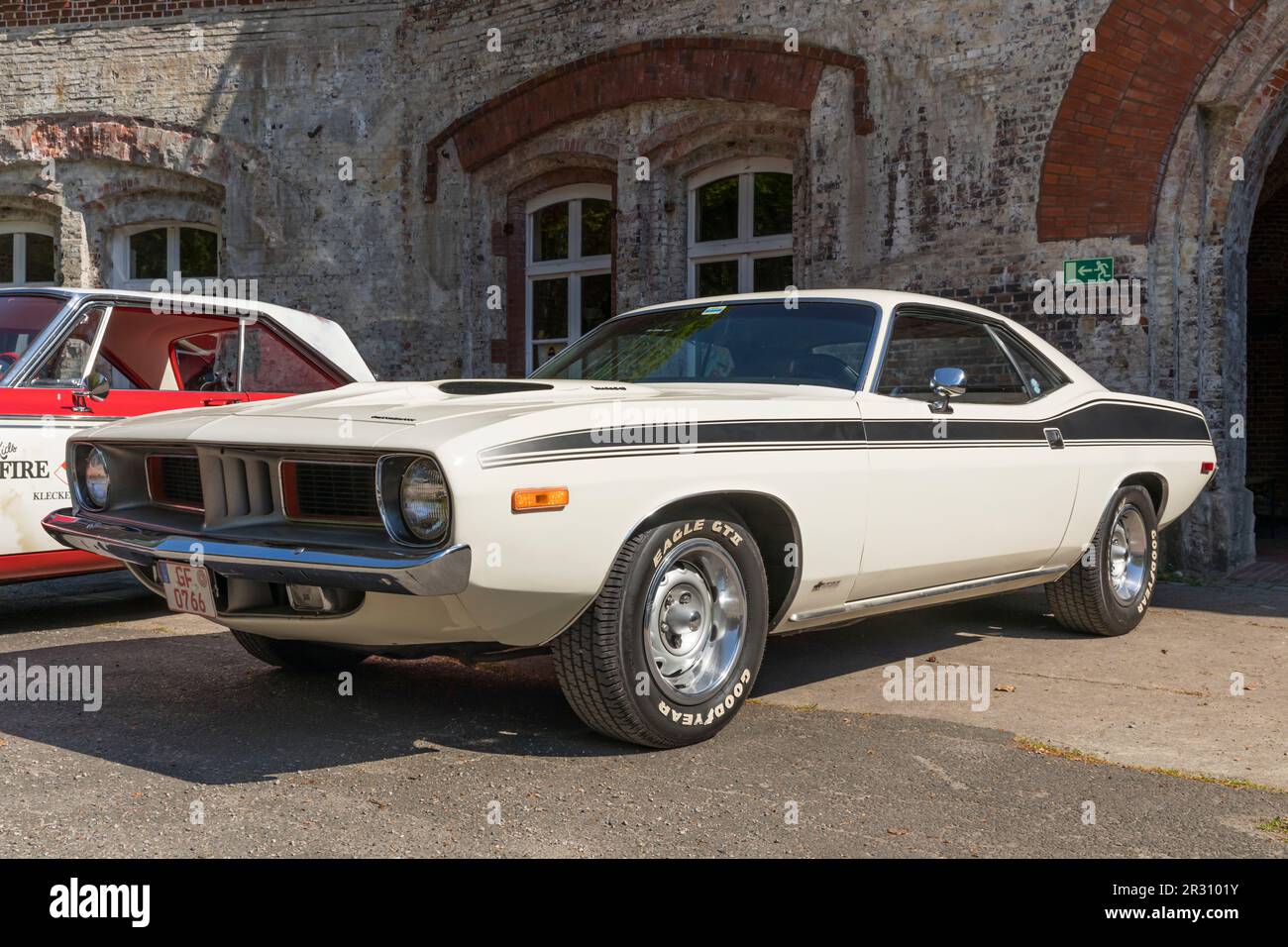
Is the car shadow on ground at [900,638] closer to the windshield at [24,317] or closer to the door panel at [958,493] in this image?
the door panel at [958,493]

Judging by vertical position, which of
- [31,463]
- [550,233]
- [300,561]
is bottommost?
[300,561]

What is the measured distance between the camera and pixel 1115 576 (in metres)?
6.82

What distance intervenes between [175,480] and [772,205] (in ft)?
27.3

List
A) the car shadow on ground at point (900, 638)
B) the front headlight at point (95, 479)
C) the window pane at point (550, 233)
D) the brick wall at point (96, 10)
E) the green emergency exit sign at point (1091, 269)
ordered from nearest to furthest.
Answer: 1. the front headlight at point (95, 479)
2. the car shadow on ground at point (900, 638)
3. the green emergency exit sign at point (1091, 269)
4. the window pane at point (550, 233)
5. the brick wall at point (96, 10)

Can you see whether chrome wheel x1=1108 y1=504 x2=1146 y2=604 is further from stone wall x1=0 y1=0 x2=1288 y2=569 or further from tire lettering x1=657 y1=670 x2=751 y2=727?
tire lettering x1=657 y1=670 x2=751 y2=727

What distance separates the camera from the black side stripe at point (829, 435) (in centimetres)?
393

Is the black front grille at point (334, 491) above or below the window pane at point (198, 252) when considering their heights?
below

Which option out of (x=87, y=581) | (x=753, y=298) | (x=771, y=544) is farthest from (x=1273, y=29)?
(x=87, y=581)

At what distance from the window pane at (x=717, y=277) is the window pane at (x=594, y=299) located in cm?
113

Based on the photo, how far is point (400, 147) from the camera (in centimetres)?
1382

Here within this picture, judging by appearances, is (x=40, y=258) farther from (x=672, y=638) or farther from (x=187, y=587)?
(x=672, y=638)

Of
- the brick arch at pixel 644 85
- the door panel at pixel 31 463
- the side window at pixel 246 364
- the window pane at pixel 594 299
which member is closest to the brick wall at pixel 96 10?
the brick arch at pixel 644 85

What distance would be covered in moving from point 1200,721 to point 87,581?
22.2 feet

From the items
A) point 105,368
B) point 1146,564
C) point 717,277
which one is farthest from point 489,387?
point 717,277
